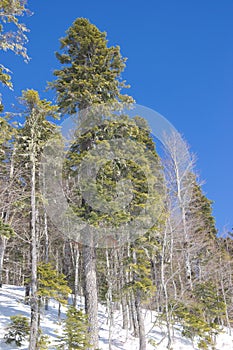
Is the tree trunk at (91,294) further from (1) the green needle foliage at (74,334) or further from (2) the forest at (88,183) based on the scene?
(1) the green needle foliage at (74,334)

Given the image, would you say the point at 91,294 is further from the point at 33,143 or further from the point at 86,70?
the point at 86,70

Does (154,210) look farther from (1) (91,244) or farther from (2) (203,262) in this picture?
(2) (203,262)

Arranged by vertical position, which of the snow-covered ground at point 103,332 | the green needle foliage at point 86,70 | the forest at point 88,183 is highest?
the green needle foliage at point 86,70

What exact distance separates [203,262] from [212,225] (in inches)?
261

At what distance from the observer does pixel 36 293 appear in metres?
8.86

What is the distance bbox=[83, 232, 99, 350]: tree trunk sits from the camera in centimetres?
973

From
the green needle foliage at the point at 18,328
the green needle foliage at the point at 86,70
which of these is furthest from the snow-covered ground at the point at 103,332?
the green needle foliage at the point at 86,70

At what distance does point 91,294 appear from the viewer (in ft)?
33.3

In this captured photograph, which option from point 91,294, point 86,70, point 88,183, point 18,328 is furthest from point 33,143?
point 18,328

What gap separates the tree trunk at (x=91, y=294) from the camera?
31.9 feet

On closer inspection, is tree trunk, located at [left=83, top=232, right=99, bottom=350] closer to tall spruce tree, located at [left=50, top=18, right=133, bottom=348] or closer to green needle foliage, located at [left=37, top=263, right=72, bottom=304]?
green needle foliage, located at [left=37, top=263, right=72, bottom=304]

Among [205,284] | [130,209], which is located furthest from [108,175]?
[205,284]

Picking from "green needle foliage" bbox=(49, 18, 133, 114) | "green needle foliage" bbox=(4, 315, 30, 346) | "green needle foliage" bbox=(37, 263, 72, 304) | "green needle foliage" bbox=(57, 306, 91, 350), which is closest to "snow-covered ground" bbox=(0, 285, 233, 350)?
"green needle foliage" bbox=(4, 315, 30, 346)

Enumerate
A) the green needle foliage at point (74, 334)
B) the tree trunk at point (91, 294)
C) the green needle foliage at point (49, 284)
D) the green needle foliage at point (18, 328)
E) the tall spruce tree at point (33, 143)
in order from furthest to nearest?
1. the tree trunk at point (91, 294)
2. the green needle foliage at point (18, 328)
3. the green needle foliage at point (49, 284)
4. the tall spruce tree at point (33, 143)
5. the green needle foliage at point (74, 334)
